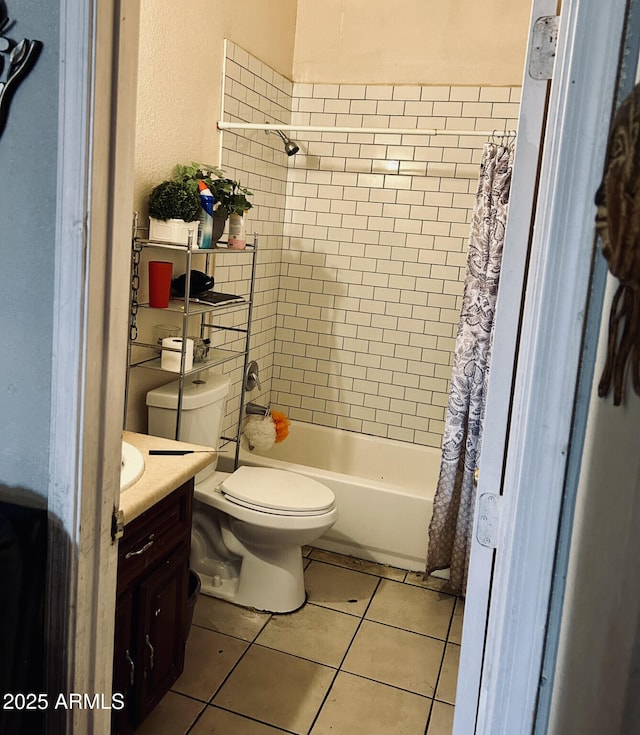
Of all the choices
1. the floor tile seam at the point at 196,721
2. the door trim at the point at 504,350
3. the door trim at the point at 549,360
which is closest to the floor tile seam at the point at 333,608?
the floor tile seam at the point at 196,721

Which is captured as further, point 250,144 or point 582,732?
point 250,144

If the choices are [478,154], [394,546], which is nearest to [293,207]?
[478,154]

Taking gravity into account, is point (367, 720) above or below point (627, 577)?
below

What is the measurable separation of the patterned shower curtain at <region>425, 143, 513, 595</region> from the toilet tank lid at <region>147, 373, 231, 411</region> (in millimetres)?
947

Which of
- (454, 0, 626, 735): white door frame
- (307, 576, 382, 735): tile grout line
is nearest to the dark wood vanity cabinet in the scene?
(307, 576, 382, 735): tile grout line

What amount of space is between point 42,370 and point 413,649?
6.44 ft

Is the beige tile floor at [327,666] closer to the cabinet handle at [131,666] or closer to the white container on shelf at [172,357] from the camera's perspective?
the cabinet handle at [131,666]

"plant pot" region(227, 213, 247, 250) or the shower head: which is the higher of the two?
the shower head

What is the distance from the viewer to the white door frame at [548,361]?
94 cm

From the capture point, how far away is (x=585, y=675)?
101 centimetres

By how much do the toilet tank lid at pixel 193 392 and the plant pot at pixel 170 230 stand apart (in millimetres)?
557

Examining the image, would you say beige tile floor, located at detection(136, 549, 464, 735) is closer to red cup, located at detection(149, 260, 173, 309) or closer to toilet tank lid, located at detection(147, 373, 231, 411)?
toilet tank lid, located at detection(147, 373, 231, 411)

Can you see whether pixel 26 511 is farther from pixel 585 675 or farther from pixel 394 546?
pixel 394 546

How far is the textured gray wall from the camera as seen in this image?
4.05 ft
